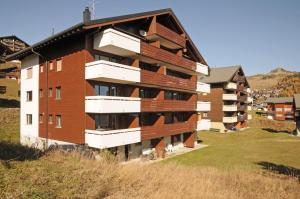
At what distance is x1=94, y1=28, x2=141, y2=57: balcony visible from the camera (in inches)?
747

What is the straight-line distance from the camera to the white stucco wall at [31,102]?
83.3 ft

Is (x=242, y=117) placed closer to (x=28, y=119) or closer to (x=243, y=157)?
(x=243, y=157)

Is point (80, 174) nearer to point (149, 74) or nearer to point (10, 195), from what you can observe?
point (10, 195)

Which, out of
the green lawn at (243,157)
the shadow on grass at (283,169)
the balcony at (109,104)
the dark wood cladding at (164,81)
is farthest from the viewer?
the green lawn at (243,157)

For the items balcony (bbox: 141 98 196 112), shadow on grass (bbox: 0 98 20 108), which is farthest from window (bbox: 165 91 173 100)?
shadow on grass (bbox: 0 98 20 108)

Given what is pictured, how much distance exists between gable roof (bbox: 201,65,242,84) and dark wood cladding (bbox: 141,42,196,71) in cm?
2465

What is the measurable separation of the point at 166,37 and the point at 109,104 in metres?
10.2

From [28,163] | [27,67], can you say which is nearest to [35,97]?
[27,67]

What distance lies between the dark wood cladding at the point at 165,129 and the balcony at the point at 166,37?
28.8 feet

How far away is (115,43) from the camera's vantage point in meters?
Answer: 19.2

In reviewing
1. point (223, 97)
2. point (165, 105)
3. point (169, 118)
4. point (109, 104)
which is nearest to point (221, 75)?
point (223, 97)

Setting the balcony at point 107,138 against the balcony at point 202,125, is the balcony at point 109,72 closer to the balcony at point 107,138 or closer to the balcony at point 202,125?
the balcony at point 107,138

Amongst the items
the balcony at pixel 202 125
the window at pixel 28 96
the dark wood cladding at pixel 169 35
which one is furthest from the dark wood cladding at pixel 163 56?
the window at pixel 28 96

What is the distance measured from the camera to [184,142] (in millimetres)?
33781
